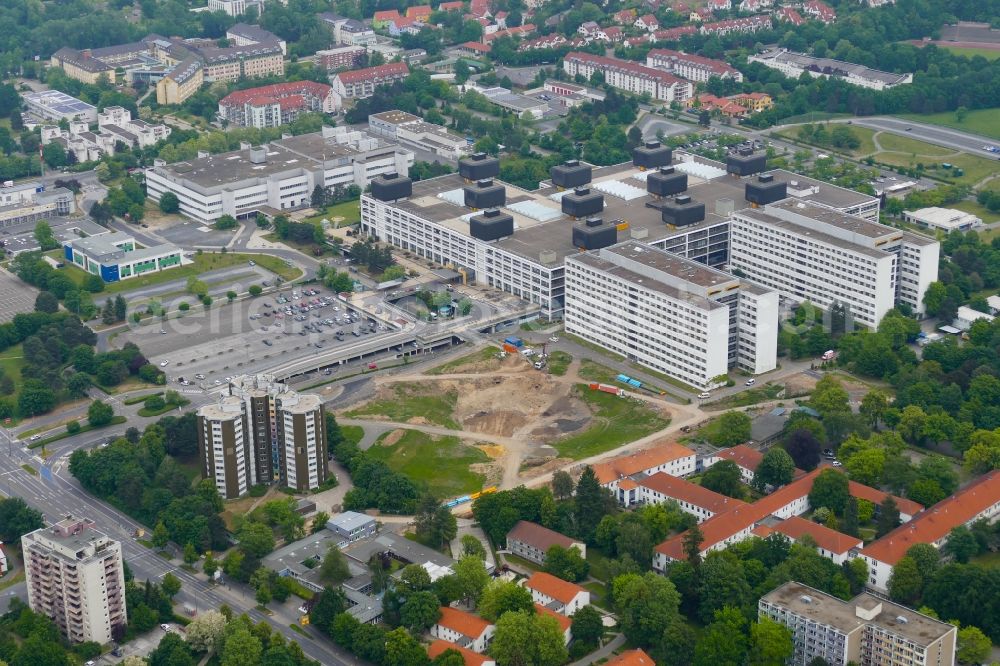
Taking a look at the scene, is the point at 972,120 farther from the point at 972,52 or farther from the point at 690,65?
the point at 690,65

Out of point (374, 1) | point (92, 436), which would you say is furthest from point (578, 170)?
point (374, 1)

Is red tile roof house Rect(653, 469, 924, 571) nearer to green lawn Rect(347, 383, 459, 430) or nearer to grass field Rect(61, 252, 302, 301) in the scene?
green lawn Rect(347, 383, 459, 430)

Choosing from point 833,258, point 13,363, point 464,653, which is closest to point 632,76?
point 833,258

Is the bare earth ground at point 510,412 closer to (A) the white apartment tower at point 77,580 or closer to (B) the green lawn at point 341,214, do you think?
(A) the white apartment tower at point 77,580

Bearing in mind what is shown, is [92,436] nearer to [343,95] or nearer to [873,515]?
[873,515]

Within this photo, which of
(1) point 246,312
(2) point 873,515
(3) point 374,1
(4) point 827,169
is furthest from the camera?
(3) point 374,1

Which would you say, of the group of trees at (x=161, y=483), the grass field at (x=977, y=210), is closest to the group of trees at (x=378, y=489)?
the group of trees at (x=161, y=483)
